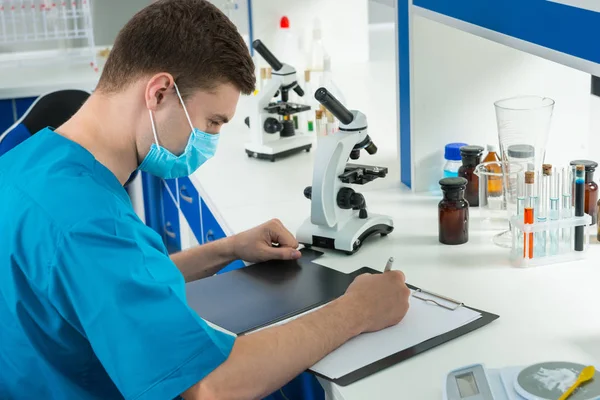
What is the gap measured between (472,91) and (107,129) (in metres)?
1.18

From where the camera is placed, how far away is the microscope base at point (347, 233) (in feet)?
5.85

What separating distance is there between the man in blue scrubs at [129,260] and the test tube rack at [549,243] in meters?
0.38

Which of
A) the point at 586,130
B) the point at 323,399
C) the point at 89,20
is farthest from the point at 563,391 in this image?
the point at 89,20

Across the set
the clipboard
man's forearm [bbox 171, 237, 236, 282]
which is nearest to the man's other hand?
man's forearm [bbox 171, 237, 236, 282]

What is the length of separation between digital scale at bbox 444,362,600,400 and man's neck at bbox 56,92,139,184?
64cm

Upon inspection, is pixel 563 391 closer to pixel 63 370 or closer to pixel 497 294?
pixel 497 294

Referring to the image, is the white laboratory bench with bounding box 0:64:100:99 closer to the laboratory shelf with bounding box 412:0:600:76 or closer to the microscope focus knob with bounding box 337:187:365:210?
the microscope focus knob with bounding box 337:187:365:210

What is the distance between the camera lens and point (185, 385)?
114 centimetres

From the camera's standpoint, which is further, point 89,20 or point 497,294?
point 89,20

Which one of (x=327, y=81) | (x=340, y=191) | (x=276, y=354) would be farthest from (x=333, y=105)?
(x=327, y=81)

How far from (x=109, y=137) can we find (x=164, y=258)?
0.23 metres

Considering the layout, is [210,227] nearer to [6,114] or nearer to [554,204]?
[554,204]

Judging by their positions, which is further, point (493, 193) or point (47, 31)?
point (47, 31)

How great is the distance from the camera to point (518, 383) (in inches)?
45.1
